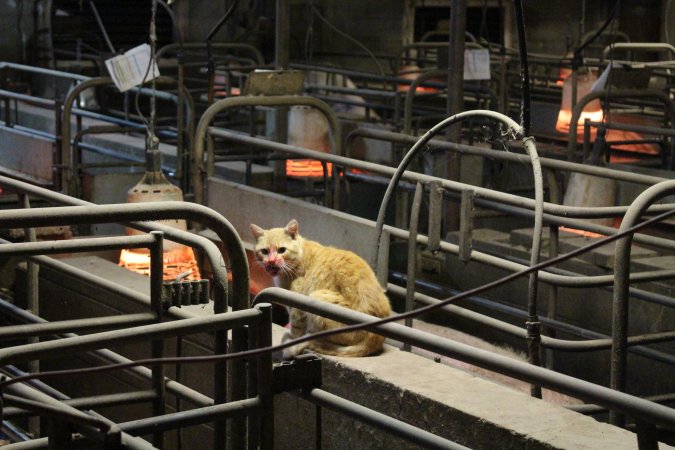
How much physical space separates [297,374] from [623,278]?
161 centimetres

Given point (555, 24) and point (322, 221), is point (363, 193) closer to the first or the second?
point (322, 221)

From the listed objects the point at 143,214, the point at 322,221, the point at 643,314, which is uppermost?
the point at 143,214

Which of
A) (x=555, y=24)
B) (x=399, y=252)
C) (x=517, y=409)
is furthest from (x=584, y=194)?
(x=555, y=24)

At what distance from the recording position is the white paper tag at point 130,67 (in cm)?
826

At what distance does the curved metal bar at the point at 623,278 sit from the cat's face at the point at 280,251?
1.91 metres

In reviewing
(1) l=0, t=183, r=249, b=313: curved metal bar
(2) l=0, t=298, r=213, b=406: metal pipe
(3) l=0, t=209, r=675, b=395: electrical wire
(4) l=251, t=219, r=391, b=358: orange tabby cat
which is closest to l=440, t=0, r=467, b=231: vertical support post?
(4) l=251, t=219, r=391, b=358: orange tabby cat

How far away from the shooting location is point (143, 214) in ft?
11.8

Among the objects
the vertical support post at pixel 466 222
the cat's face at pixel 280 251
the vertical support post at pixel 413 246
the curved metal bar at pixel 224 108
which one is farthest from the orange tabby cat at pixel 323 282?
the curved metal bar at pixel 224 108

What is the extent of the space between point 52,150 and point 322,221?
427 cm

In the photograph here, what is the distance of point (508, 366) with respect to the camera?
2908 mm

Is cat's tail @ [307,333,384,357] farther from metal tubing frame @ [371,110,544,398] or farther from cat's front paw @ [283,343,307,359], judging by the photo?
metal tubing frame @ [371,110,544,398]

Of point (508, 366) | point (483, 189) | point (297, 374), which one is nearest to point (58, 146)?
point (483, 189)

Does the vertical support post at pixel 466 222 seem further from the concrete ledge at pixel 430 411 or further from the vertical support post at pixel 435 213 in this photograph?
the concrete ledge at pixel 430 411

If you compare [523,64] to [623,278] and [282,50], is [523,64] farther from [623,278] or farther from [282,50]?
[282,50]
